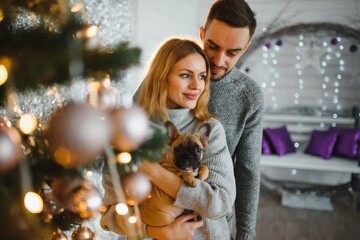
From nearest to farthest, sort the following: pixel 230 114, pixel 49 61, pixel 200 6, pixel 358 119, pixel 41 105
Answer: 1. pixel 49 61
2. pixel 230 114
3. pixel 41 105
4. pixel 358 119
5. pixel 200 6

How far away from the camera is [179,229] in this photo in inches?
39.0

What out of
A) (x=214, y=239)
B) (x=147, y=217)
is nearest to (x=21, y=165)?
(x=147, y=217)

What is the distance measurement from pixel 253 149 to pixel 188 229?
0.46m

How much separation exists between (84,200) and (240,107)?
0.92m

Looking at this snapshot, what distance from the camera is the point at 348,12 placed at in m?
4.01

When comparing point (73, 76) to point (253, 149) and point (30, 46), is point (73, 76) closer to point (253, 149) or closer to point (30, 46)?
point (30, 46)

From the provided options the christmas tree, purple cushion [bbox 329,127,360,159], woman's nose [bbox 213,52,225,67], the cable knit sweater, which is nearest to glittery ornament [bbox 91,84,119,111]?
the christmas tree

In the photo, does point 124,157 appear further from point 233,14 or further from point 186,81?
point 233,14

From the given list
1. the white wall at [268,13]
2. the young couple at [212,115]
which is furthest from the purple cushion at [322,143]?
the young couple at [212,115]

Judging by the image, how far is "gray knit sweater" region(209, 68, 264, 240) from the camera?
1.29m

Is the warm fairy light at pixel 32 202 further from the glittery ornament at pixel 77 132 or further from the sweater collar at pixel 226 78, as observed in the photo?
the sweater collar at pixel 226 78

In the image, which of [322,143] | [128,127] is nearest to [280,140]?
[322,143]

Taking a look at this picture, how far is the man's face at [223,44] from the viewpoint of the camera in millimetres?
1228

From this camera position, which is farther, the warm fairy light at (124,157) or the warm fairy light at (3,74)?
the warm fairy light at (124,157)
